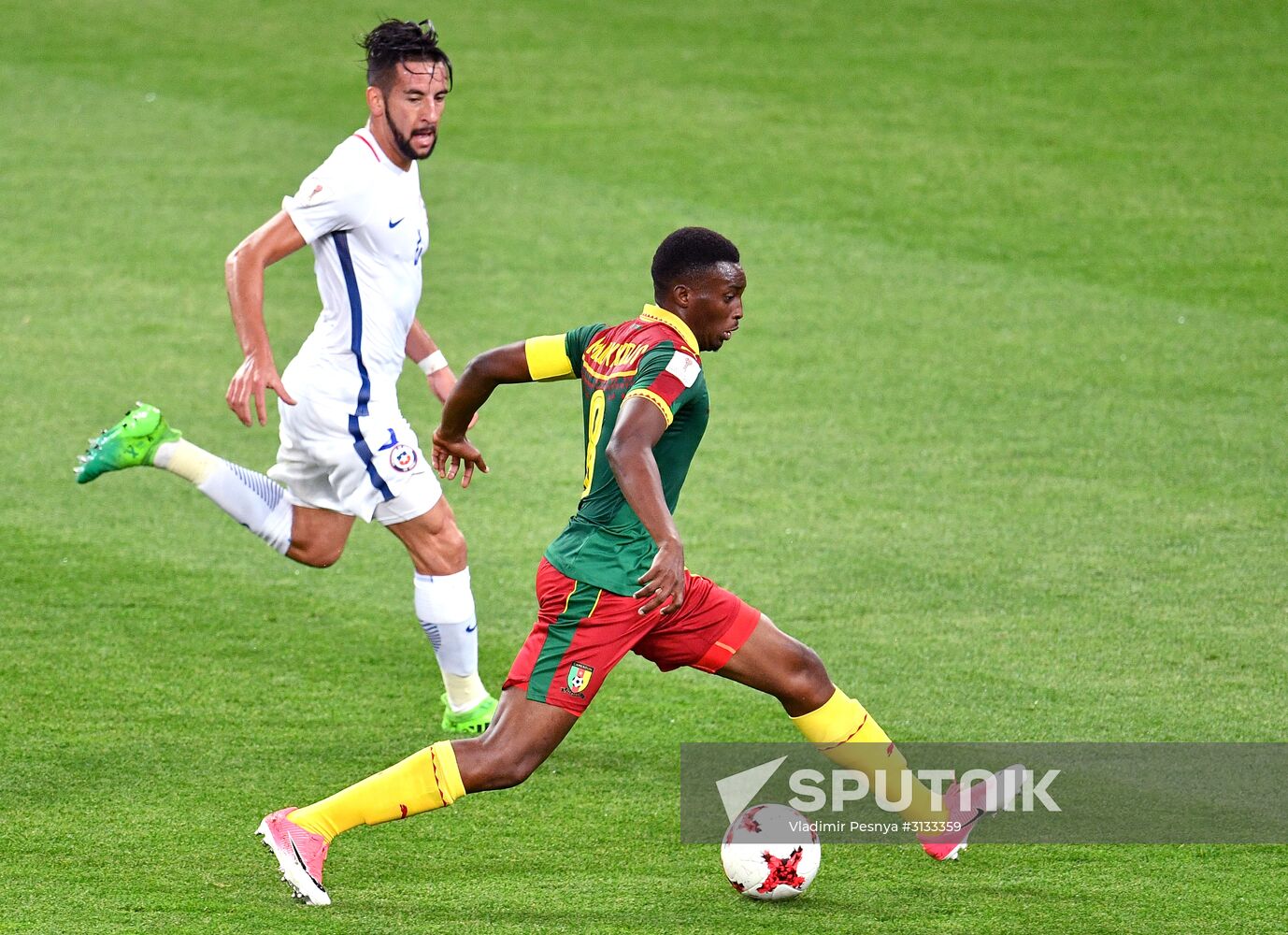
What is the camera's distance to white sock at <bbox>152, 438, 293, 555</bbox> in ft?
23.0

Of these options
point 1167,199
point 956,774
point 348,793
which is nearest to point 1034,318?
point 1167,199

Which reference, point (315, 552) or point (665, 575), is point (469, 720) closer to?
point (315, 552)

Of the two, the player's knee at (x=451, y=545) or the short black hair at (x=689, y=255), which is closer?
the short black hair at (x=689, y=255)

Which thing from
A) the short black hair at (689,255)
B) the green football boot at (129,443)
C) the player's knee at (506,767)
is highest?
the short black hair at (689,255)

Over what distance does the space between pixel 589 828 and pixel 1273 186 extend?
467 inches

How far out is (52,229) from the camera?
49.6 feet

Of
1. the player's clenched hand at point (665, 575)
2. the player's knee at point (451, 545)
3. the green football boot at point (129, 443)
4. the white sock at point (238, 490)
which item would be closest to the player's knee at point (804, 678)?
the player's clenched hand at point (665, 575)

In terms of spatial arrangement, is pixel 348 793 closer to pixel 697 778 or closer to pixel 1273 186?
pixel 697 778

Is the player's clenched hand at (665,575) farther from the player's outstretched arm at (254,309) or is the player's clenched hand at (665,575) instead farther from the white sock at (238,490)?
the white sock at (238,490)

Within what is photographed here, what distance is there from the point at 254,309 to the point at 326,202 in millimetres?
487

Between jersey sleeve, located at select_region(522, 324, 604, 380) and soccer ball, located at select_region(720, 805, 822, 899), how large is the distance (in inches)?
58.4

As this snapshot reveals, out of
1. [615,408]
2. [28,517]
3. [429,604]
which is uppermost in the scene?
[615,408]

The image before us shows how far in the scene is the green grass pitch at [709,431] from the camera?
5.84 metres

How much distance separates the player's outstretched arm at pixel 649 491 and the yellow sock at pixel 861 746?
0.94m
